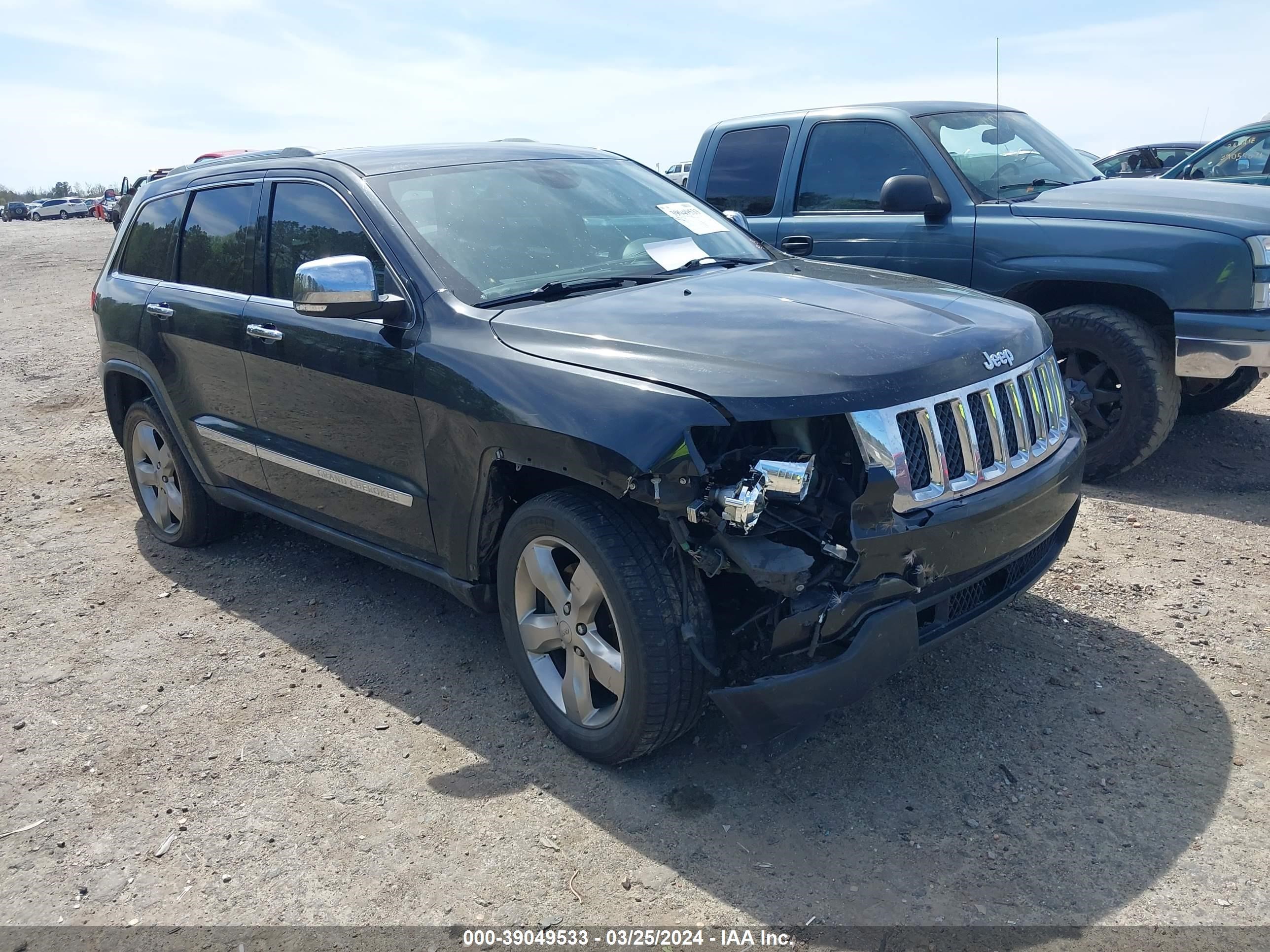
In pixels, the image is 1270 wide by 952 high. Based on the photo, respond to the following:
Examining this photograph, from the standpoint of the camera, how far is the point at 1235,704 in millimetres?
3307

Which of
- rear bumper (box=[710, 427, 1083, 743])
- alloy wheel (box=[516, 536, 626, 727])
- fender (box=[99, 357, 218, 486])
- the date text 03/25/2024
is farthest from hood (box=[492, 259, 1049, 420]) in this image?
fender (box=[99, 357, 218, 486])

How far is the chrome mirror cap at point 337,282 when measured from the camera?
3314mm

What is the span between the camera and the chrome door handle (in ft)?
13.2

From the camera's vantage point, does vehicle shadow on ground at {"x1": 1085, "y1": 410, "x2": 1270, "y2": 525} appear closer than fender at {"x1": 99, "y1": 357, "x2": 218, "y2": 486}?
No

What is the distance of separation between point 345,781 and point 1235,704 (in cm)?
293

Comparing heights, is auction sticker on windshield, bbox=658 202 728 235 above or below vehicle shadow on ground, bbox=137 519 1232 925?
above

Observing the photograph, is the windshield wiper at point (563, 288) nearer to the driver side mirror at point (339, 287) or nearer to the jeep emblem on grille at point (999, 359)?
the driver side mirror at point (339, 287)

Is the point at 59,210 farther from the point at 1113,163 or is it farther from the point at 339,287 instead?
the point at 339,287

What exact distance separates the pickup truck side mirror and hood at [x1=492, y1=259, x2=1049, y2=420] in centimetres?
197

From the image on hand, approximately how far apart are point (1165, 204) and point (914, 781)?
12.2ft

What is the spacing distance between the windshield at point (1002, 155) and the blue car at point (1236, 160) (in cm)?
386

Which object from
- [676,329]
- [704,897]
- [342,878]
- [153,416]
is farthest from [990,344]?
[153,416]

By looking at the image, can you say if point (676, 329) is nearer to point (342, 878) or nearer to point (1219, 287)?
point (342, 878)

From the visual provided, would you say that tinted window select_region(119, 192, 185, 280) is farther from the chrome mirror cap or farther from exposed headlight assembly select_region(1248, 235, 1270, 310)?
exposed headlight assembly select_region(1248, 235, 1270, 310)
